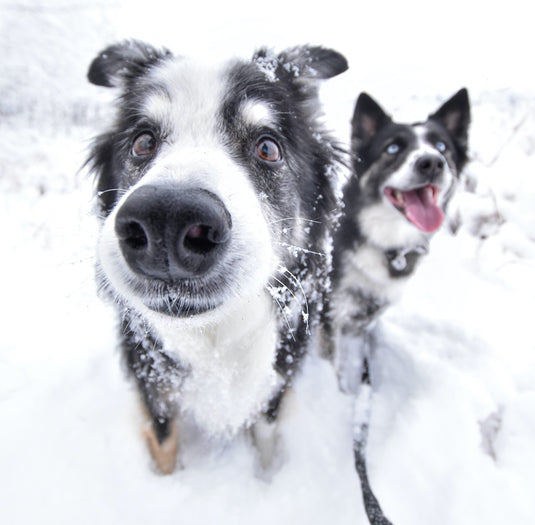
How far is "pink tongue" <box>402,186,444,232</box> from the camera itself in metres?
2.27

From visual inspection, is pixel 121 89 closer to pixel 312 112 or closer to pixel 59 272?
pixel 312 112

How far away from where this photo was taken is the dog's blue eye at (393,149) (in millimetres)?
2479

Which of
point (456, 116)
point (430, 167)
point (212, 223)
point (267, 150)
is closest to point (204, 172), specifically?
point (212, 223)

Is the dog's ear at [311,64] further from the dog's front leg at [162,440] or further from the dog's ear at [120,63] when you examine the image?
the dog's front leg at [162,440]

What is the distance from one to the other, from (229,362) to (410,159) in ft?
5.90

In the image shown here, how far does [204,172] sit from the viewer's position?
0.95m

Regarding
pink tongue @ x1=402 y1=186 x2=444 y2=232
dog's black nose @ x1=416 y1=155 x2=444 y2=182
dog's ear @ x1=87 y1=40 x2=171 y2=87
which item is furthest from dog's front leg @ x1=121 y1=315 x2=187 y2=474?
dog's black nose @ x1=416 y1=155 x2=444 y2=182

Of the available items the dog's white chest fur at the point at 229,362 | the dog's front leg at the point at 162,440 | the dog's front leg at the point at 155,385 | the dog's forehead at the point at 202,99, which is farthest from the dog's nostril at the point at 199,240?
the dog's front leg at the point at 162,440

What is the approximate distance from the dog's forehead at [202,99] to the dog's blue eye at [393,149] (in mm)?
1442

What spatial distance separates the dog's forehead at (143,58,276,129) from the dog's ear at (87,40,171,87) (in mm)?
356

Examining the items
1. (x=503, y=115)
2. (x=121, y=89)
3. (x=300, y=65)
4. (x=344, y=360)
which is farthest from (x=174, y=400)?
(x=503, y=115)

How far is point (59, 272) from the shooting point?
116 inches

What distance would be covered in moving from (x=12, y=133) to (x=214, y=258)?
6245 mm

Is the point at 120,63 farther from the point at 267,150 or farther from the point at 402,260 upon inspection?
the point at 402,260
